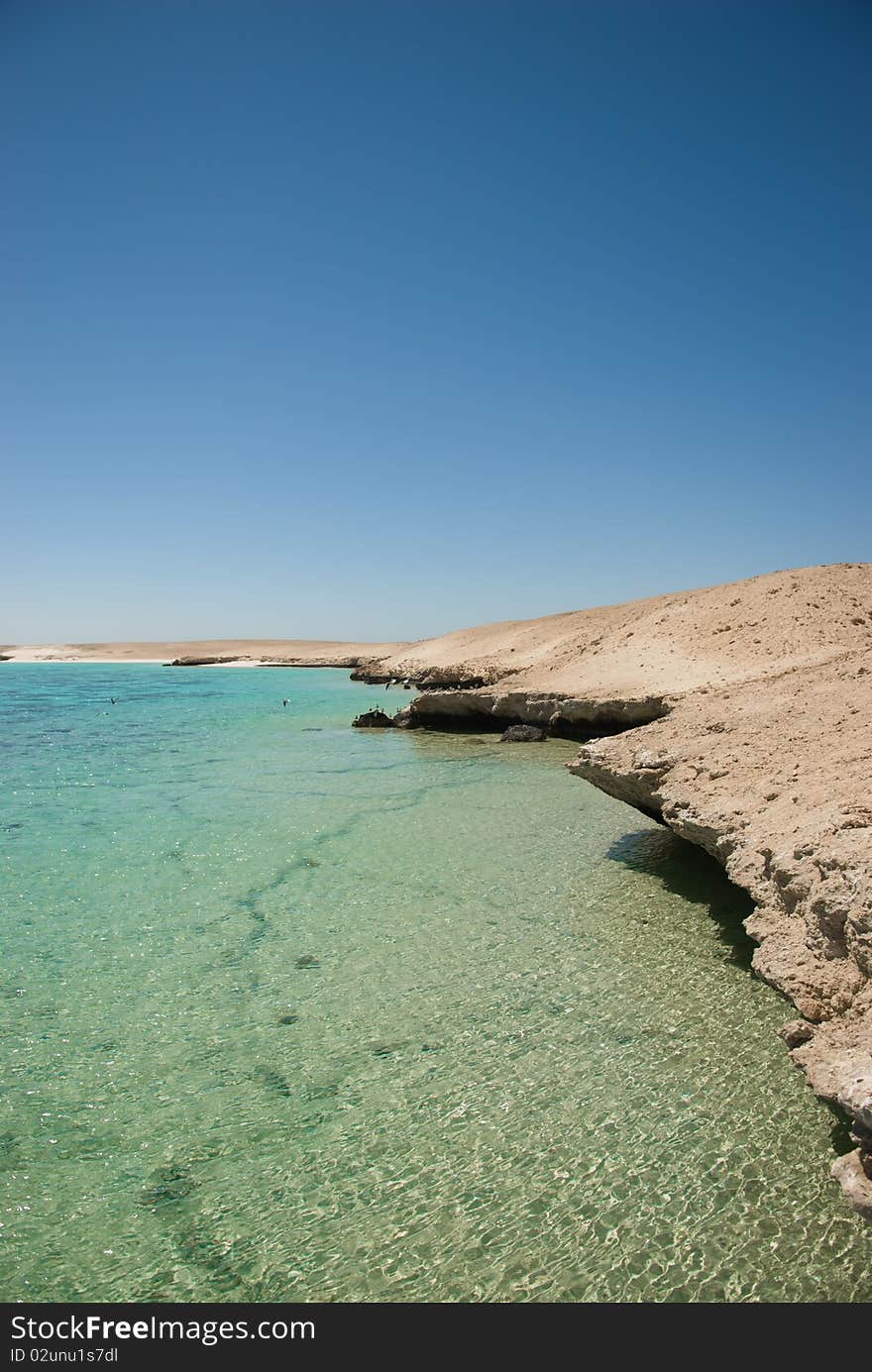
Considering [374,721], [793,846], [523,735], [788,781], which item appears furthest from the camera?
[374,721]

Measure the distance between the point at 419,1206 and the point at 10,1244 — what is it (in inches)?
74.5

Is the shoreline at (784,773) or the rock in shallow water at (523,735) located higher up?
the shoreline at (784,773)

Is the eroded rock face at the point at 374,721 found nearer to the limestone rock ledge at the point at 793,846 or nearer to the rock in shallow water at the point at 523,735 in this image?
the rock in shallow water at the point at 523,735

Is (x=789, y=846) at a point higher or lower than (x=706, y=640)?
lower

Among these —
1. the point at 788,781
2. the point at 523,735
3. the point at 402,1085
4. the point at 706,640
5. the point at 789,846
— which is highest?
the point at 706,640

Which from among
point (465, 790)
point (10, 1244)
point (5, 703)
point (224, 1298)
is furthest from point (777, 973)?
point (5, 703)

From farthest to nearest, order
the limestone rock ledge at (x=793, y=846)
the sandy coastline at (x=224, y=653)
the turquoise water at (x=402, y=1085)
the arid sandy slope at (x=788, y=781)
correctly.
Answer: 1. the sandy coastline at (x=224, y=653)
2. the arid sandy slope at (x=788, y=781)
3. the limestone rock ledge at (x=793, y=846)
4. the turquoise water at (x=402, y=1085)

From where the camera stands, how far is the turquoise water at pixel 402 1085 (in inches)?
128

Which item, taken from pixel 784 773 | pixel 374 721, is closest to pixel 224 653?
pixel 374 721

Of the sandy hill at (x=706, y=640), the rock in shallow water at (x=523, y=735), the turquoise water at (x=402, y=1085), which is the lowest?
the turquoise water at (x=402, y=1085)

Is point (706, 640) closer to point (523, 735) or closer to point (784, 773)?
point (523, 735)

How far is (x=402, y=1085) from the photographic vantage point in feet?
15.1

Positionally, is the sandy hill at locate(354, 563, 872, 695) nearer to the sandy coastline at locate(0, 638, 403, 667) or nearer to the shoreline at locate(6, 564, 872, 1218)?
the shoreline at locate(6, 564, 872, 1218)

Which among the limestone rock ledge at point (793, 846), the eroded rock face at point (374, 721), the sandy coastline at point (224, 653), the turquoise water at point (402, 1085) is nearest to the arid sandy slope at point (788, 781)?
the limestone rock ledge at point (793, 846)
